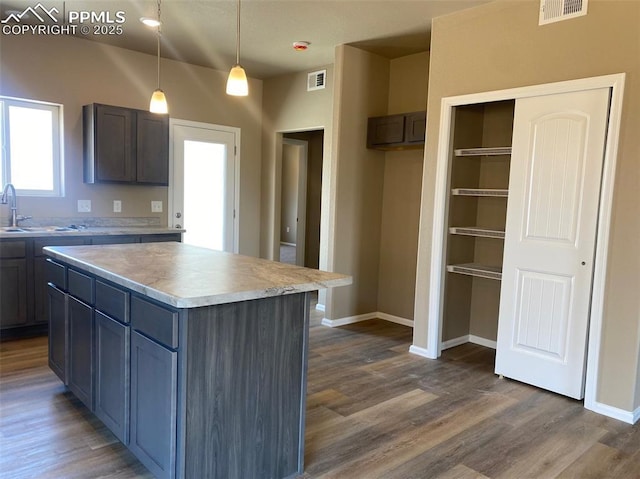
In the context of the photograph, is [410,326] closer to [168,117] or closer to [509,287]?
[509,287]

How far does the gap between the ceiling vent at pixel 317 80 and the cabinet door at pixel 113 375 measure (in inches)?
149

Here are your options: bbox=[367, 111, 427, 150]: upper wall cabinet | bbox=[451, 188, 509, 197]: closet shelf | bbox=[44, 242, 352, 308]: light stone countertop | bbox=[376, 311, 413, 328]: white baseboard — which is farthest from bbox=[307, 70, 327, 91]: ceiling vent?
bbox=[44, 242, 352, 308]: light stone countertop

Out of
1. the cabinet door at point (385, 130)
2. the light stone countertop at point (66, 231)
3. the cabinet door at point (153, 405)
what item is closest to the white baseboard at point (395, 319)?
the cabinet door at point (385, 130)

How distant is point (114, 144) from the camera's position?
4.57m

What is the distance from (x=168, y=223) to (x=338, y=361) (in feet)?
8.72

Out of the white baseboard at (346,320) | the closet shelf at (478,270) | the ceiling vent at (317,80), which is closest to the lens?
the closet shelf at (478,270)

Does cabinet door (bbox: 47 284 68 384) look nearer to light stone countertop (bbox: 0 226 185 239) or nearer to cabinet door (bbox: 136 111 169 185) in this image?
light stone countertop (bbox: 0 226 185 239)

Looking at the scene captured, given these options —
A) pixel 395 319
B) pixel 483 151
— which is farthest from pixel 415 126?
pixel 395 319

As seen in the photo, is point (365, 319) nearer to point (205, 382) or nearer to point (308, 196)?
point (308, 196)

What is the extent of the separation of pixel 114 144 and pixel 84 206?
27.5 inches

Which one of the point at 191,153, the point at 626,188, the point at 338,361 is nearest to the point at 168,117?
the point at 191,153

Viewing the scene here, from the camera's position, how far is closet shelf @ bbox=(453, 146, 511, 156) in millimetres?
3654

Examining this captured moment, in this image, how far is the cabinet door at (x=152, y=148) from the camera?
4758mm

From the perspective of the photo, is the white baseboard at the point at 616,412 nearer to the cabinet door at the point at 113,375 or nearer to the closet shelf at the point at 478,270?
the closet shelf at the point at 478,270
